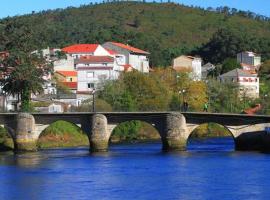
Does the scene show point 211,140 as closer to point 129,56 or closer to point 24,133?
point 24,133

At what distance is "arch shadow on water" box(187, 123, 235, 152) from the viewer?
89562 millimetres

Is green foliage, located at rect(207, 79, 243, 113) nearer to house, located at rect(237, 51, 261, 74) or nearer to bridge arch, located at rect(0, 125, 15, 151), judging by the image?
bridge arch, located at rect(0, 125, 15, 151)

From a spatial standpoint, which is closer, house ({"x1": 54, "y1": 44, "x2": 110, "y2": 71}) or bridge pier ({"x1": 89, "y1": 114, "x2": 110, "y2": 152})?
bridge pier ({"x1": 89, "y1": 114, "x2": 110, "y2": 152})

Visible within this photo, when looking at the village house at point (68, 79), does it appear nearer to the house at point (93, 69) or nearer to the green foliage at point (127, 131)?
the house at point (93, 69)

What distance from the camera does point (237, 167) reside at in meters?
67.4

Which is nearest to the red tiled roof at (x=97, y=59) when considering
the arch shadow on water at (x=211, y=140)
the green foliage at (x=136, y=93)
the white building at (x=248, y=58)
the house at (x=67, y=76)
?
the house at (x=67, y=76)

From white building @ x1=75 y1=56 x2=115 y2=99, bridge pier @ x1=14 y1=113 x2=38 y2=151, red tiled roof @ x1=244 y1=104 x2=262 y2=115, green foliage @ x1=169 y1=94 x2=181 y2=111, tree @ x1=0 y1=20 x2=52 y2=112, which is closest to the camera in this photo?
bridge pier @ x1=14 y1=113 x2=38 y2=151

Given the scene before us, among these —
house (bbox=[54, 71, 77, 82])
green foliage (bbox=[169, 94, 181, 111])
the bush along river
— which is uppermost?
house (bbox=[54, 71, 77, 82])

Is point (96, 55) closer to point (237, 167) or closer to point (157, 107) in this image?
point (157, 107)

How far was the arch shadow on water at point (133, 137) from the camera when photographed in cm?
9581

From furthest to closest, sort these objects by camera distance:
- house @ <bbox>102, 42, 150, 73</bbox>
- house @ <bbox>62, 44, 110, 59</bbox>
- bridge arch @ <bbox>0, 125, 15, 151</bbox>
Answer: house @ <bbox>102, 42, 150, 73</bbox>
house @ <bbox>62, 44, 110, 59</bbox>
bridge arch @ <bbox>0, 125, 15, 151</bbox>

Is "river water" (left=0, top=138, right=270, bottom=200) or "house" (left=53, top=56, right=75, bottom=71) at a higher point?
"house" (left=53, top=56, right=75, bottom=71)

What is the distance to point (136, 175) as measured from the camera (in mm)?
63250

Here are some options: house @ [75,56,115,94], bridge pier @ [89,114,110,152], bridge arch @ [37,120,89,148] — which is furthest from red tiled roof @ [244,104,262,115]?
bridge pier @ [89,114,110,152]
